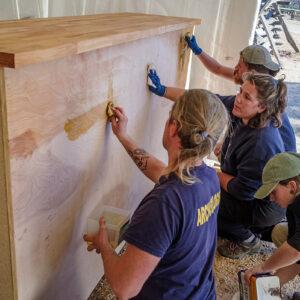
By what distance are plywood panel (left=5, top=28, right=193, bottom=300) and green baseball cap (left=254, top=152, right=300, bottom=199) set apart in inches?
26.6

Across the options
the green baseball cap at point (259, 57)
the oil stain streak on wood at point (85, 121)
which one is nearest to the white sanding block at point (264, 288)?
the oil stain streak on wood at point (85, 121)

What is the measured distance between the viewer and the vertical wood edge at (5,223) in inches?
34.3

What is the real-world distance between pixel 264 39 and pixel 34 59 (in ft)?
20.7

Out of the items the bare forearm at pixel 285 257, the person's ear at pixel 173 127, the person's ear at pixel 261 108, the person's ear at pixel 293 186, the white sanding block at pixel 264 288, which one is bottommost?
the white sanding block at pixel 264 288

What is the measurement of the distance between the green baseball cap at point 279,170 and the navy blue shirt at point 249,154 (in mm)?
191

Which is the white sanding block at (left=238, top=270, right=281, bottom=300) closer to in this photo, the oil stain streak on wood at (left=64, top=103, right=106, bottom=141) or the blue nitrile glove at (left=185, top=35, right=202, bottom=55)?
the oil stain streak on wood at (left=64, top=103, right=106, bottom=141)

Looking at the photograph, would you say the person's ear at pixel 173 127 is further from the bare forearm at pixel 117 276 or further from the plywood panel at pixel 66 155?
the bare forearm at pixel 117 276

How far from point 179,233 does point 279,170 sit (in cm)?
73

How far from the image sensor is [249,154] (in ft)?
5.96

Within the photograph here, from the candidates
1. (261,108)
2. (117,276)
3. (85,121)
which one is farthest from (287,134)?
(117,276)

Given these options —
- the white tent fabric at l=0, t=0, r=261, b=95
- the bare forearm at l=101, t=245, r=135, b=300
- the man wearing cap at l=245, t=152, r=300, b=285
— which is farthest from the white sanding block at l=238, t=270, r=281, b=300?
the white tent fabric at l=0, t=0, r=261, b=95

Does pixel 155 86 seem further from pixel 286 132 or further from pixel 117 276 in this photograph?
pixel 117 276

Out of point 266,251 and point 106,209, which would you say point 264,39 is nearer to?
point 266,251

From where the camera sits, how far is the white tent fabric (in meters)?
2.58
